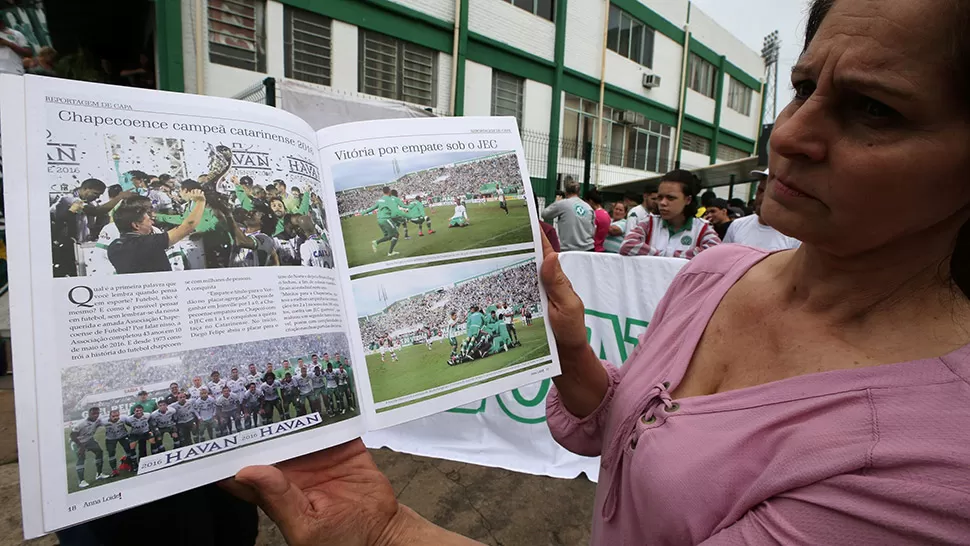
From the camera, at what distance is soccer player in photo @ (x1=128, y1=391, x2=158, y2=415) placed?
0.68 meters

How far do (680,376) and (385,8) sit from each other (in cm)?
878

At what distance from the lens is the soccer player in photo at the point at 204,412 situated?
0.71 meters

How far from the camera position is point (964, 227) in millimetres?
612

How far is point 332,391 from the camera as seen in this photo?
2.69 ft

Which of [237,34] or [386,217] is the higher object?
[237,34]

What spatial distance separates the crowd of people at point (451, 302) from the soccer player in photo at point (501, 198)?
138 mm

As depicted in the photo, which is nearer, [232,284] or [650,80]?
[232,284]

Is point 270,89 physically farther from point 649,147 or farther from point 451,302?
point 649,147

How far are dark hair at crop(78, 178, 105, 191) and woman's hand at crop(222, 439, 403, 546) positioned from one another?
508mm

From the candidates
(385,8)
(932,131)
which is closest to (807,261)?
(932,131)

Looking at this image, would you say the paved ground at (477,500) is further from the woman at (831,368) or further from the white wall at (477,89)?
the white wall at (477,89)

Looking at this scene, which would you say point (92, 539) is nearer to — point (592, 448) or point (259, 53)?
point (592, 448)

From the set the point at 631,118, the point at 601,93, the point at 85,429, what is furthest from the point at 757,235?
the point at 631,118

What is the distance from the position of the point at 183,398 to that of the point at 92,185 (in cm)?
37
